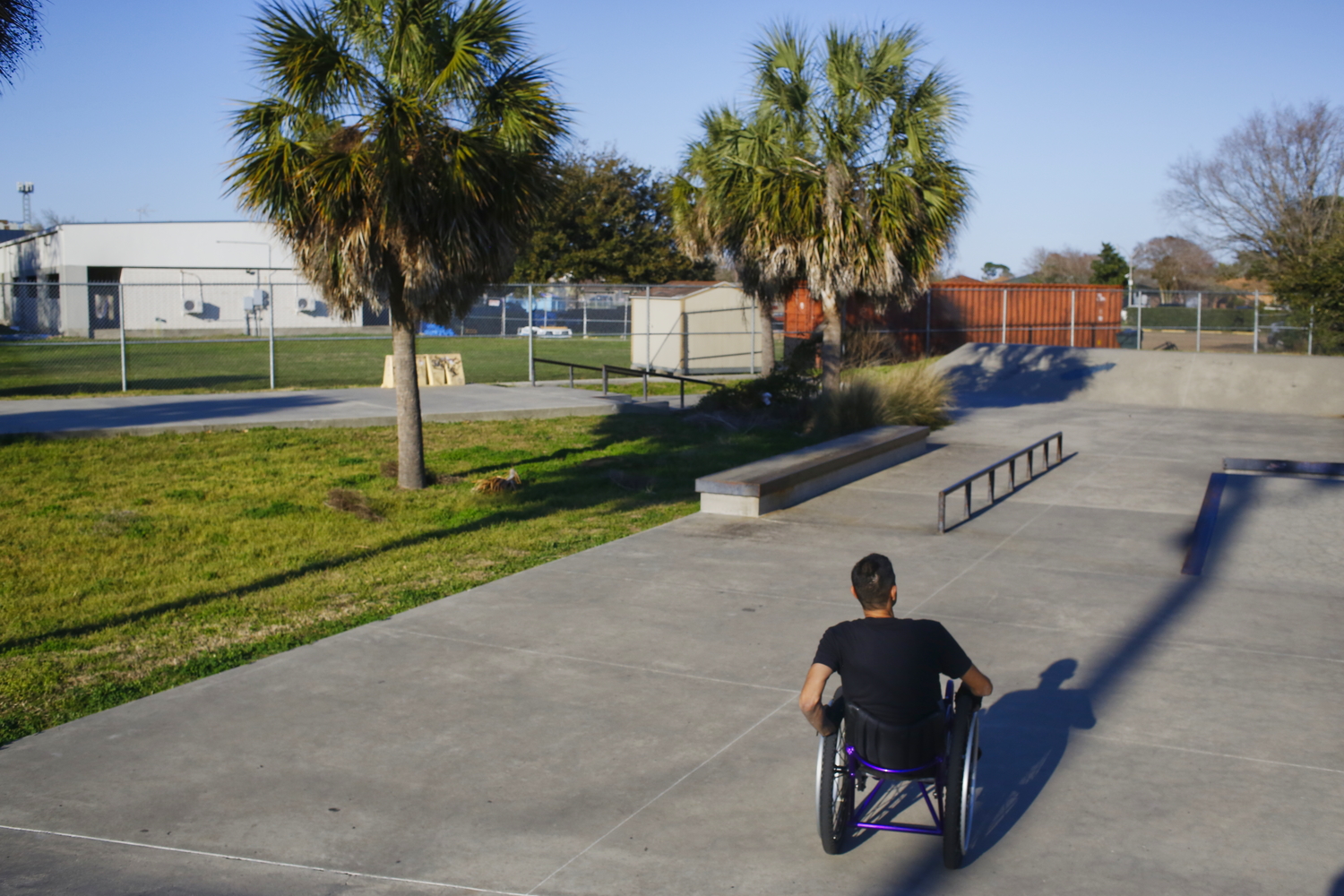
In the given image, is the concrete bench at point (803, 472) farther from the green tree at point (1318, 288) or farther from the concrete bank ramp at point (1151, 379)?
the green tree at point (1318, 288)

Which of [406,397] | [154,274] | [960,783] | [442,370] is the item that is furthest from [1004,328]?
[154,274]

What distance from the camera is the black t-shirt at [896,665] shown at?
3.77 m

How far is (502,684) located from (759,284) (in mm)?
14337

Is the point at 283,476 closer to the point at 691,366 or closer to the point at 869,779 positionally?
the point at 869,779

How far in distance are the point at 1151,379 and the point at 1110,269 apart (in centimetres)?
5917

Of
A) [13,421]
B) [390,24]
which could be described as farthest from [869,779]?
[13,421]

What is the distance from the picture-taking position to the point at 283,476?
1216 cm

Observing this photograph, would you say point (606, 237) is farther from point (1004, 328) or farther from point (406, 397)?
point (406, 397)

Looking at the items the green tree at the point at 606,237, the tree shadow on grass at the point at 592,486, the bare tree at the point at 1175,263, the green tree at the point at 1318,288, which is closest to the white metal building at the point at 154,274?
the green tree at the point at 606,237

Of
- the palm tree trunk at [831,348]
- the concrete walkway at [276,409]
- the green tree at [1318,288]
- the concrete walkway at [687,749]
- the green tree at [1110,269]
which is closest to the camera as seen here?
the concrete walkway at [687,749]

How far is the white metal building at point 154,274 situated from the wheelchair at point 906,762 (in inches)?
1910

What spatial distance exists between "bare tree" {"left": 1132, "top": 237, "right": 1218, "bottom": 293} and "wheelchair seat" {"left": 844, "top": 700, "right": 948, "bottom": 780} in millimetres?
82384

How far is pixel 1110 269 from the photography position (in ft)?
253

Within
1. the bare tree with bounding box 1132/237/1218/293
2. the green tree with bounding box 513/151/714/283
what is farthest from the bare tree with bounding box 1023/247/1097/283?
the green tree with bounding box 513/151/714/283
